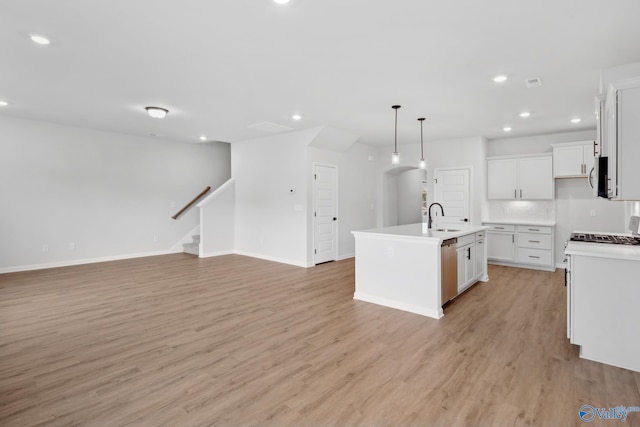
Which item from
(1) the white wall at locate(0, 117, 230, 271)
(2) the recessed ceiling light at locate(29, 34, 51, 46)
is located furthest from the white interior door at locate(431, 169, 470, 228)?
(2) the recessed ceiling light at locate(29, 34, 51, 46)

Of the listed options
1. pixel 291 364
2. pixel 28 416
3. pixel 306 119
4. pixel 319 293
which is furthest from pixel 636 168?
pixel 28 416

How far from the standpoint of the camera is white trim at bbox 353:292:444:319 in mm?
3662

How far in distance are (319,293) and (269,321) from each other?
1222 mm

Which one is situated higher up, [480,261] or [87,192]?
[87,192]

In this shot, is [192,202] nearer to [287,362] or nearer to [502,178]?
[287,362]

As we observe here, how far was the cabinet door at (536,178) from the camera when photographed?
617 cm

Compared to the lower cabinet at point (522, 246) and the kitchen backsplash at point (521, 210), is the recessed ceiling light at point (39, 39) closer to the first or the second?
the lower cabinet at point (522, 246)

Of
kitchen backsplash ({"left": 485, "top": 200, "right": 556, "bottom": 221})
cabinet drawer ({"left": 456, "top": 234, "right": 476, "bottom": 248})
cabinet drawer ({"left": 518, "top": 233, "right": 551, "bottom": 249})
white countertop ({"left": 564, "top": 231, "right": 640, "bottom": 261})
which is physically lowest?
cabinet drawer ({"left": 518, "top": 233, "right": 551, "bottom": 249})

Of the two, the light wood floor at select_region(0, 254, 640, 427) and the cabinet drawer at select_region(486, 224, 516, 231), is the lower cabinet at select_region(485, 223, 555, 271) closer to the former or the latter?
the cabinet drawer at select_region(486, 224, 516, 231)

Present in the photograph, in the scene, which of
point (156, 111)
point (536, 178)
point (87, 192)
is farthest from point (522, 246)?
point (87, 192)

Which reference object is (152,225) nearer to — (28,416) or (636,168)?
(28,416)

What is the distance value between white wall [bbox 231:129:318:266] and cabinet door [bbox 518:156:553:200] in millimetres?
4344

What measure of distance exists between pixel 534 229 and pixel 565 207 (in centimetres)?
89

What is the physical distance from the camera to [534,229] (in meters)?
6.15
